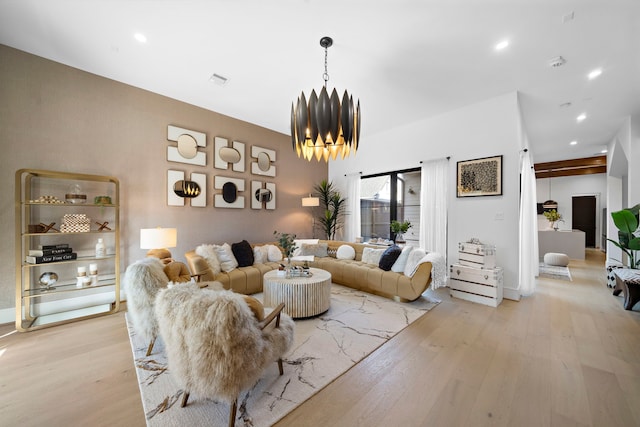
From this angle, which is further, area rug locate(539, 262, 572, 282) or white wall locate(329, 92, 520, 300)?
area rug locate(539, 262, 572, 282)

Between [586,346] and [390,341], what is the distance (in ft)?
6.53

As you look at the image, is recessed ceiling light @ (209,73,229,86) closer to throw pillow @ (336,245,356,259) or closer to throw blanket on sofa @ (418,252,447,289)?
throw pillow @ (336,245,356,259)

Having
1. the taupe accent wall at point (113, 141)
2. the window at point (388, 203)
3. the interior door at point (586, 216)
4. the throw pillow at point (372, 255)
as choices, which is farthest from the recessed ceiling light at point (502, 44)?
the interior door at point (586, 216)

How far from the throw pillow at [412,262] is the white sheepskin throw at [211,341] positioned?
8.65 ft

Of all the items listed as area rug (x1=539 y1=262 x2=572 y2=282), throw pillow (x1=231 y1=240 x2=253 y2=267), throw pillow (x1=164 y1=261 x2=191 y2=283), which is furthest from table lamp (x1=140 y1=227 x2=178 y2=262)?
area rug (x1=539 y1=262 x2=572 y2=282)

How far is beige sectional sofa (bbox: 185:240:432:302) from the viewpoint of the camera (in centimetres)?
343

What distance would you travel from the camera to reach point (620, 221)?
13.4 ft

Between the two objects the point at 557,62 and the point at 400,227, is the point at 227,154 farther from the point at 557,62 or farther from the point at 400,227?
the point at 557,62

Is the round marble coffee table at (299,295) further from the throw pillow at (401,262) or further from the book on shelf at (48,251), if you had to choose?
the book on shelf at (48,251)

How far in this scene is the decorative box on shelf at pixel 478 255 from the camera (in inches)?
146

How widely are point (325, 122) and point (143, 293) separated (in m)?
2.31

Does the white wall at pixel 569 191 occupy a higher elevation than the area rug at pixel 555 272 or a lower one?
higher

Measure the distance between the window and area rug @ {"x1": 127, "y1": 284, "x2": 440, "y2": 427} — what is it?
233 centimetres

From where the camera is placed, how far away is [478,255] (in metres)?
3.73
